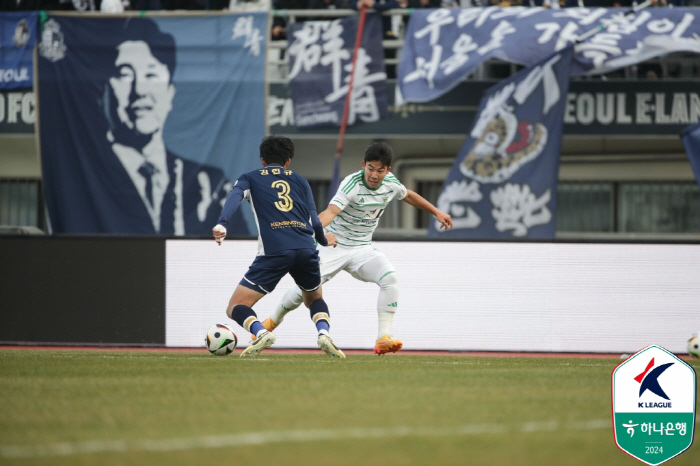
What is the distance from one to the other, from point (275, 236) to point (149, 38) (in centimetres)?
883

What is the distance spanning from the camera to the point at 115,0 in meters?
15.8

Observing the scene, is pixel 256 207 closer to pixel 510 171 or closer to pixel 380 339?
pixel 380 339

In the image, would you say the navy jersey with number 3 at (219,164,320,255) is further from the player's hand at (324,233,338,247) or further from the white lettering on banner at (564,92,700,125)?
the white lettering on banner at (564,92,700,125)

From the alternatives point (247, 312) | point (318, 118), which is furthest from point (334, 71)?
point (247, 312)

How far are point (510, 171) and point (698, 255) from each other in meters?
3.75

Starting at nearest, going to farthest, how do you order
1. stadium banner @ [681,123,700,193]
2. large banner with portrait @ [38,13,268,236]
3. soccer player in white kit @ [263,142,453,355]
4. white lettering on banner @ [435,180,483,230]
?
soccer player in white kit @ [263,142,453,355]
stadium banner @ [681,123,700,193]
white lettering on banner @ [435,180,483,230]
large banner with portrait @ [38,13,268,236]

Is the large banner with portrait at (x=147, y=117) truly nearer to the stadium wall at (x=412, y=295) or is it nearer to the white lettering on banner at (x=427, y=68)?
the white lettering on banner at (x=427, y=68)

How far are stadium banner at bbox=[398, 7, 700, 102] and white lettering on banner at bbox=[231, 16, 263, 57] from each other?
236cm

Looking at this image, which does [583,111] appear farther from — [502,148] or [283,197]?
[283,197]

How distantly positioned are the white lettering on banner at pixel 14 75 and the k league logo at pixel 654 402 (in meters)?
13.3

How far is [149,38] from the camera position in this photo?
15.5 m

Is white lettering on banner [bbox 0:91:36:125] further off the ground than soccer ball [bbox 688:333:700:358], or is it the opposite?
white lettering on banner [bbox 0:91:36:125]

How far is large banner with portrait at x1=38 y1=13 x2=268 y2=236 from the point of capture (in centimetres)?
1521

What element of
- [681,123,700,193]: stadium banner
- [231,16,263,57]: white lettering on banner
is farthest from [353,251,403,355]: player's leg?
[231,16,263,57]: white lettering on banner
